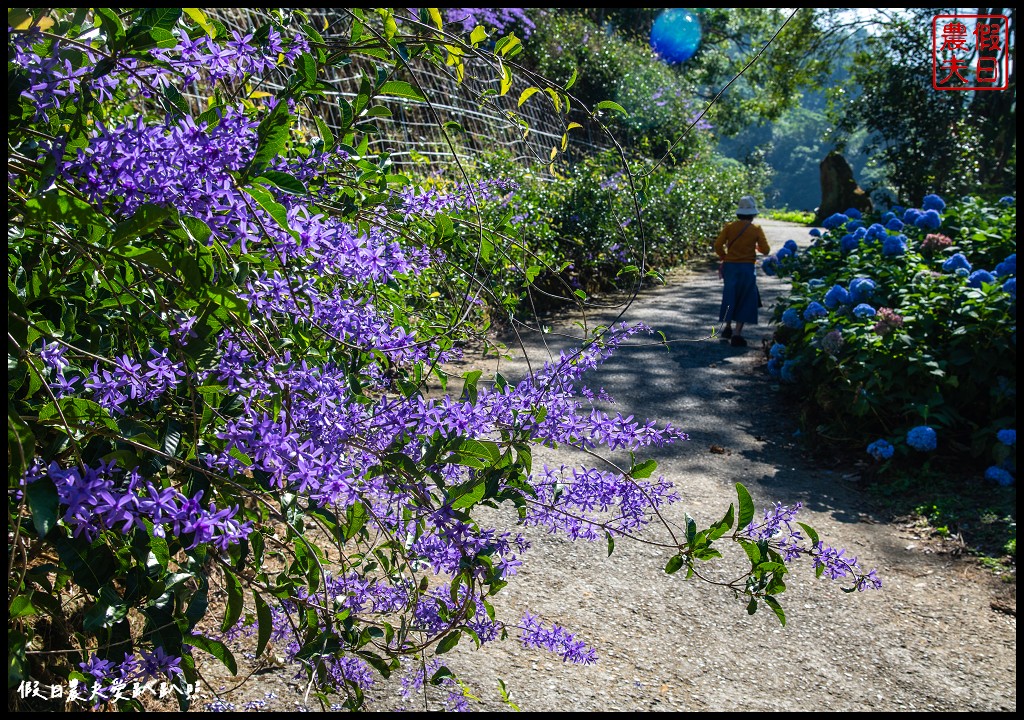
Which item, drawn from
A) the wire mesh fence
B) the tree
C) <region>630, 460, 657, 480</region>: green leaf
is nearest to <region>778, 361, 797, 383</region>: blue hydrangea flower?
the wire mesh fence

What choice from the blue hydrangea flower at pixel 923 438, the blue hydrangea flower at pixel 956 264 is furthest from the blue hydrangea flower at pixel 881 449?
the blue hydrangea flower at pixel 956 264

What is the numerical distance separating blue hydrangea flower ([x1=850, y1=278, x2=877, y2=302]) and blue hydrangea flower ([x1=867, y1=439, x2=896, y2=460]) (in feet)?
3.88

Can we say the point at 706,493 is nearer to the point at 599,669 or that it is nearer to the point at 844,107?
the point at 599,669

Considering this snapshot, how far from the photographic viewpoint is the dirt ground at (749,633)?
7.63ft

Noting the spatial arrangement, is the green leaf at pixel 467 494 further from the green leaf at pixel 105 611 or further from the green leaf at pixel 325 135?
the green leaf at pixel 325 135

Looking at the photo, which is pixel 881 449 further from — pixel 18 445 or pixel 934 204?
pixel 18 445

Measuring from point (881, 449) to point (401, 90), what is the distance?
3600mm

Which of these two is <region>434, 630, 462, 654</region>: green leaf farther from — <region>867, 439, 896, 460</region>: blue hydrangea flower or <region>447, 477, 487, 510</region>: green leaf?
<region>867, 439, 896, 460</region>: blue hydrangea flower

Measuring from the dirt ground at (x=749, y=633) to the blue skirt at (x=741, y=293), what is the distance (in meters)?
3.32

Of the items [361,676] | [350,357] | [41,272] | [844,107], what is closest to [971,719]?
[361,676]

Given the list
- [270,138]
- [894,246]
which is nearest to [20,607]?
[270,138]

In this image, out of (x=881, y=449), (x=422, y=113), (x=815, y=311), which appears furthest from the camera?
(x=422, y=113)

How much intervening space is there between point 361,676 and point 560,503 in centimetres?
64

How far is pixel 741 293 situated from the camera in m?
7.49
